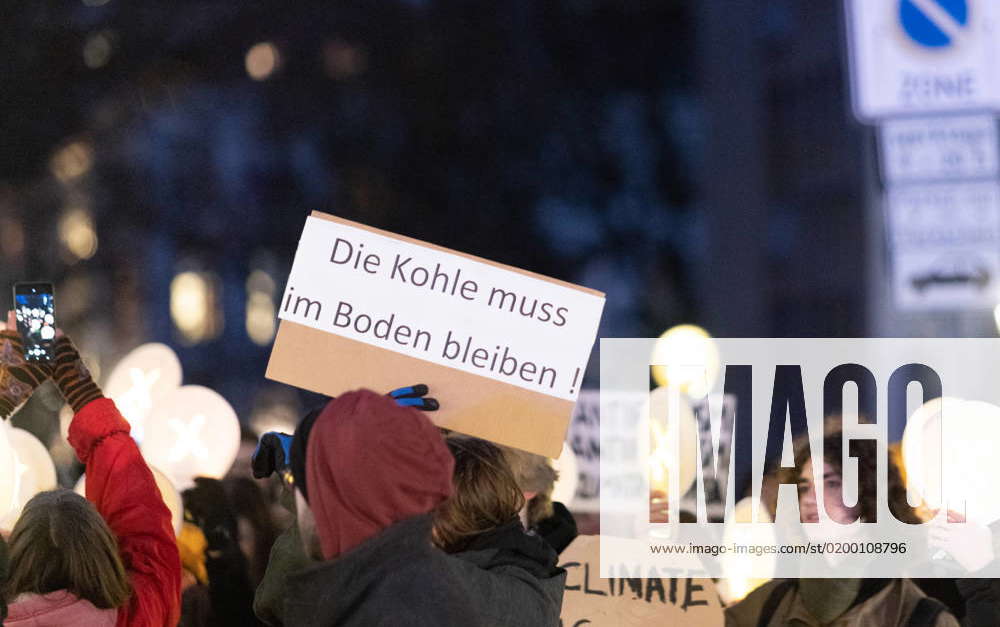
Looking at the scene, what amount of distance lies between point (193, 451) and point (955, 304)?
81.2 inches

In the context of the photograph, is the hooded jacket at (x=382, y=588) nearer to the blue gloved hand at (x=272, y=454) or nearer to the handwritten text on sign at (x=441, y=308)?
the blue gloved hand at (x=272, y=454)

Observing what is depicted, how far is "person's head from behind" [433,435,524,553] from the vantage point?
7.48 ft

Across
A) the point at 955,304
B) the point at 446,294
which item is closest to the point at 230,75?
the point at 446,294

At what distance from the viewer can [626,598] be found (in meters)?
3.29

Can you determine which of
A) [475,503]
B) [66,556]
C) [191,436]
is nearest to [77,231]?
[191,436]

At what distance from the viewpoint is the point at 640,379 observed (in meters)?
3.17

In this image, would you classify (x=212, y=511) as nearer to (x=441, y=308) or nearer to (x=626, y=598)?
(x=441, y=308)

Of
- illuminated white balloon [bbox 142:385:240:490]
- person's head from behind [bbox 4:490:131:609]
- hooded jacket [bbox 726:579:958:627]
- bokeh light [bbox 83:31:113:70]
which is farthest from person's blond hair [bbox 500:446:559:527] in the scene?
bokeh light [bbox 83:31:113:70]

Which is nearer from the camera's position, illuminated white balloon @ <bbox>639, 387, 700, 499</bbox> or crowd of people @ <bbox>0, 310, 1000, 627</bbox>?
crowd of people @ <bbox>0, 310, 1000, 627</bbox>

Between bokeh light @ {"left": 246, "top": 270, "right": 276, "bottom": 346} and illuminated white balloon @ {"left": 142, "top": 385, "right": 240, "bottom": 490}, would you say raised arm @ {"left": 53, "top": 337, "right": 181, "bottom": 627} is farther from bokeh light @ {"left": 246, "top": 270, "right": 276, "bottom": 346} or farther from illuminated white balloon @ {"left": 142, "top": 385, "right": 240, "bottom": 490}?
bokeh light @ {"left": 246, "top": 270, "right": 276, "bottom": 346}

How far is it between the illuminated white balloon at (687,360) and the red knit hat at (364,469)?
5.28 ft

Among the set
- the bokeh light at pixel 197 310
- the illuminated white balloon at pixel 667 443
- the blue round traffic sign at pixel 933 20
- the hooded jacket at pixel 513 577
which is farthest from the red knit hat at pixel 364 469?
the blue round traffic sign at pixel 933 20

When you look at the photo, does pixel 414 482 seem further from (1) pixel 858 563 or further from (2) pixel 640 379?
(1) pixel 858 563

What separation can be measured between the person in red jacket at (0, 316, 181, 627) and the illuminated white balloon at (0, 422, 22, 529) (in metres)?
0.19
